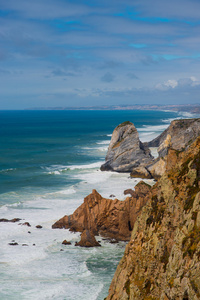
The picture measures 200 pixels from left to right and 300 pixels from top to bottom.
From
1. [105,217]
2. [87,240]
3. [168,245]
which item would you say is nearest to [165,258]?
[168,245]

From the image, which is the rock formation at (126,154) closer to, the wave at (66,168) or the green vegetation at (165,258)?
the wave at (66,168)

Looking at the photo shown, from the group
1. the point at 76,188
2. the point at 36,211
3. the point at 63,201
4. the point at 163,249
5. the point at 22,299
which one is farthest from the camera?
the point at 76,188

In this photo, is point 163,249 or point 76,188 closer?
point 163,249

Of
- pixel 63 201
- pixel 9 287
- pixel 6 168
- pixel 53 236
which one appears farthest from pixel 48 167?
pixel 9 287

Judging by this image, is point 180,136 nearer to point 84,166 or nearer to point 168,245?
point 84,166

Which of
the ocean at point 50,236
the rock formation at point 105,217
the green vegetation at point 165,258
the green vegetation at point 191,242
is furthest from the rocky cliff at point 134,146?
the green vegetation at point 191,242

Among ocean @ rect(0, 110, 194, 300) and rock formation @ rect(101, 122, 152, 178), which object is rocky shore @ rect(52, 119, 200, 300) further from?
rock formation @ rect(101, 122, 152, 178)

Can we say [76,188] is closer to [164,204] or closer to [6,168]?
[6,168]
